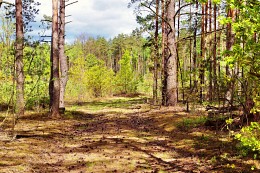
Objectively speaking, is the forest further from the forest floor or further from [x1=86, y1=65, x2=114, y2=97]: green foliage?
[x1=86, y1=65, x2=114, y2=97]: green foliage

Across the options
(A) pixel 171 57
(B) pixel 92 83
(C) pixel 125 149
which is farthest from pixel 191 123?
(B) pixel 92 83

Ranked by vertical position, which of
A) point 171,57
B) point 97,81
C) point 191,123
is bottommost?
point 191,123

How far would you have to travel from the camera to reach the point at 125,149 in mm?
9016

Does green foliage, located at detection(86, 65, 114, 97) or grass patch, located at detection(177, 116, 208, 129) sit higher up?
green foliage, located at detection(86, 65, 114, 97)

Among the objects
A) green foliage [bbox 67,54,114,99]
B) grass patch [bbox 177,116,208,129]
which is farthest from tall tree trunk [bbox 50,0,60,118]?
green foliage [bbox 67,54,114,99]

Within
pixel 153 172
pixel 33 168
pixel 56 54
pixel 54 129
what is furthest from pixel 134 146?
pixel 56 54

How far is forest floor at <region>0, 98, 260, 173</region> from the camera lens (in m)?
7.05

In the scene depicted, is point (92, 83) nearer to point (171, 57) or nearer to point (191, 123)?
point (171, 57)

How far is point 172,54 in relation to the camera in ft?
54.7

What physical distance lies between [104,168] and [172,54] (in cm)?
1076

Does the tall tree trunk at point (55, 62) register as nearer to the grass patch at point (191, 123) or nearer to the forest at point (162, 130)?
the forest at point (162, 130)

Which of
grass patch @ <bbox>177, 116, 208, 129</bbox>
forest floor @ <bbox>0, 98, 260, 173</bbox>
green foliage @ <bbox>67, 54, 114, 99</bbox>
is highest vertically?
green foliage @ <bbox>67, 54, 114, 99</bbox>

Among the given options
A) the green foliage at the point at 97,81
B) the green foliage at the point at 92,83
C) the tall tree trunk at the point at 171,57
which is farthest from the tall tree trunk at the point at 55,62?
the green foliage at the point at 97,81

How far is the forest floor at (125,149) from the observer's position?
23.1ft
